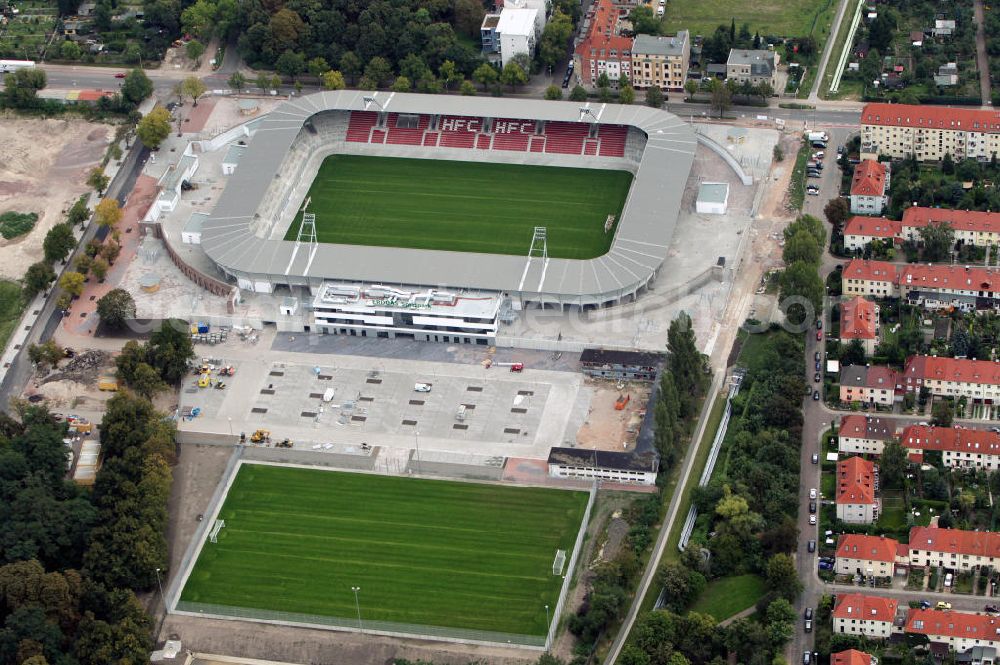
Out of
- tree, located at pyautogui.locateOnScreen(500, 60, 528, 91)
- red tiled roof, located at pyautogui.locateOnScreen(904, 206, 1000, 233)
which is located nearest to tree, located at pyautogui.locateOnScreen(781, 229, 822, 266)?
red tiled roof, located at pyautogui.locateOnScreen(904, 206, 1000, 233)

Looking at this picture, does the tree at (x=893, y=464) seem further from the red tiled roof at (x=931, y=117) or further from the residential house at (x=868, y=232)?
the red tiled roof at (x=931, y=117)

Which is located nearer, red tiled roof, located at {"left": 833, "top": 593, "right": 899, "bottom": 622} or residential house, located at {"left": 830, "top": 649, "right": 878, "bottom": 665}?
residential house, located at {"left": 830, "top": 649, "right": 878, "bottom": 665}

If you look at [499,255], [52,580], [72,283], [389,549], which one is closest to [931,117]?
[499,255]

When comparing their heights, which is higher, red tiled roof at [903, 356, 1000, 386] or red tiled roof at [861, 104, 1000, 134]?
red tiled roof at [861, 104, 1000, 134]

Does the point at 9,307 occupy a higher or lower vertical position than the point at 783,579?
lower

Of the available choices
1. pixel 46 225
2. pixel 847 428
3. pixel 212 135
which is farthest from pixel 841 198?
pixel 46 225

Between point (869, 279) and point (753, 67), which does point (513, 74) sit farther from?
point (869, 279)

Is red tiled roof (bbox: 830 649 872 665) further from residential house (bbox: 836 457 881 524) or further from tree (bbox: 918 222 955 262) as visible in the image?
tree (bbox: 918 222 955 262)

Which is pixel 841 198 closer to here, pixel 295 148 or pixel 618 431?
pixel 618 431
